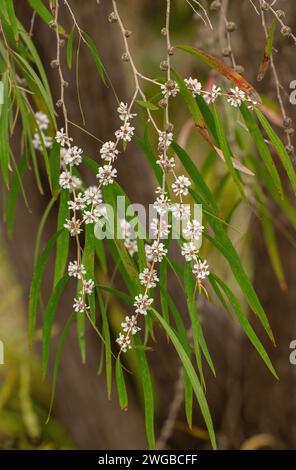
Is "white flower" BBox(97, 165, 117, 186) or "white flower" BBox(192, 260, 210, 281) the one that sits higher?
"white flower" BBox(97, 165, 117, 186)

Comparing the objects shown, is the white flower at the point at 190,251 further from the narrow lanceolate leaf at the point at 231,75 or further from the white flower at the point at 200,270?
the narrow lanceolate leaf at the point at 231,75

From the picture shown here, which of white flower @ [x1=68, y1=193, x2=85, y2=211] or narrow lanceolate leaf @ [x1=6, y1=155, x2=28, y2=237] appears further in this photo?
narrow lanceolate leaf @ [x1=6, y1=155, x2=28, y2=237]

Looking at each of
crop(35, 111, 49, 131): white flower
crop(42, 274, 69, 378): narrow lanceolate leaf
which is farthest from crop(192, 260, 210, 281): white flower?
crop(35, 111, 49, 131): white flower

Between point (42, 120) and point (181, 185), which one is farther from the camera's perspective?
point (42, 120)

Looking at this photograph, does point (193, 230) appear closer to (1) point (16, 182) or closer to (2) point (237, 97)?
(2) point (237, 97)

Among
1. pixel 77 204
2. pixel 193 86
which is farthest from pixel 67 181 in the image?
pixel 193 86

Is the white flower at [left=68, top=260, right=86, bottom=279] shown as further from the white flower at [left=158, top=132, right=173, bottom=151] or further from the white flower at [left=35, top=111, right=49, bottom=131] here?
the white flower at [left=35, top=111, right=49, bottom=131]

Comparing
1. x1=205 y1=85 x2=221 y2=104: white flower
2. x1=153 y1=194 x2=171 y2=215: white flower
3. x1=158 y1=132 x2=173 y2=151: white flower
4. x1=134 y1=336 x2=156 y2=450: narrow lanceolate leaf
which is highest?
x1=205 y1=85 x2=221 y2=104: white flower

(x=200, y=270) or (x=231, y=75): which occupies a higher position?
(x=231, y=75)

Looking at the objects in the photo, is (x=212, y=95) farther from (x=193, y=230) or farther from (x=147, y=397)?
(x=147, y=397)

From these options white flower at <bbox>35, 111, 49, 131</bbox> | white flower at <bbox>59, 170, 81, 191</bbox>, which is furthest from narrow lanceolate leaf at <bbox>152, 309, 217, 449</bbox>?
white flower at <bbox>35, 111, 49, 131</bbox>

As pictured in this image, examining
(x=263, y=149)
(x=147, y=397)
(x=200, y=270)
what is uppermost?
(x=263, y=149)
